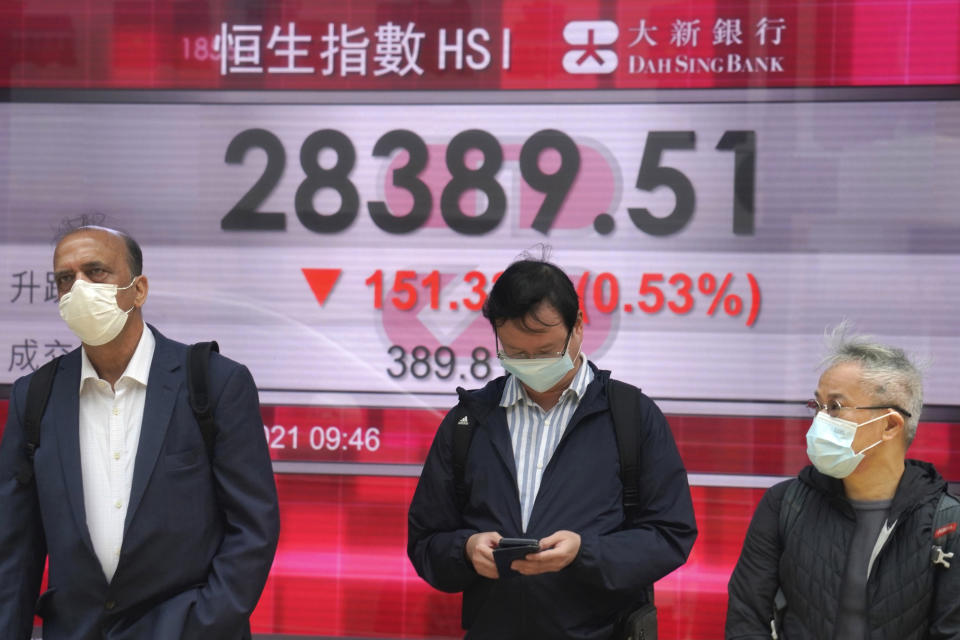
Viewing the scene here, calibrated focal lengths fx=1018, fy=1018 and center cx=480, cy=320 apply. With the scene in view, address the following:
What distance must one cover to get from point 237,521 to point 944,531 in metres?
1.91

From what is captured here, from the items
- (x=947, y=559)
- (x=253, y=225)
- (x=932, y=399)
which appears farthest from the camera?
(x=253, y=225)

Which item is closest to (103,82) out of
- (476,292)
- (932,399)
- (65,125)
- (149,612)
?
(65,125)

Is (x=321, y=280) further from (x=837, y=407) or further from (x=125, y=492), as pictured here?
(x=837, y=407)

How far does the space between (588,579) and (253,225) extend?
2.25m

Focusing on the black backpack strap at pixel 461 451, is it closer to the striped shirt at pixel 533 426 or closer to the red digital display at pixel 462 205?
the striped shirt at pixel 533 426

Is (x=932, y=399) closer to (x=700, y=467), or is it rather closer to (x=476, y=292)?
(x=700, y=467)

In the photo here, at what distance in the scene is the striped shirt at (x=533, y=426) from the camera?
9.36ft

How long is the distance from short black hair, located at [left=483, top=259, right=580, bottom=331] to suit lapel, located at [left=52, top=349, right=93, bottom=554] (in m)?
1.20

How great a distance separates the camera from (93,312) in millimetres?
2877

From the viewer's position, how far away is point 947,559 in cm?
263

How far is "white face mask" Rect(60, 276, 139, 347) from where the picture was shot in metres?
2.87

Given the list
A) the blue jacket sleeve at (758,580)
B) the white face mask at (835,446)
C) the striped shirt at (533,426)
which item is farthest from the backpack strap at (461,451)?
the white face mask at (835,446)

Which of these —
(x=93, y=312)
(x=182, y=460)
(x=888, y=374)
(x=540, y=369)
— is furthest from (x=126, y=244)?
(x=888, y=374)

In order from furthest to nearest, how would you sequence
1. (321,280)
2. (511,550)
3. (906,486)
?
(321,280) → (906,486) → (511,550)
